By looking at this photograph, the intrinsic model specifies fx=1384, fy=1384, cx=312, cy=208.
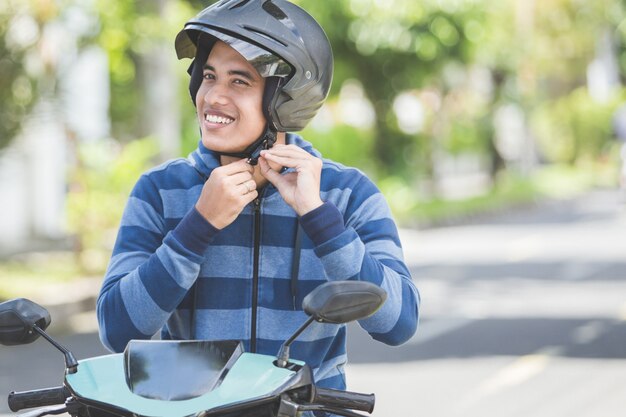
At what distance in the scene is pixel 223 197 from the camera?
2.75m

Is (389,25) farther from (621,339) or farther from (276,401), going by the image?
(276,401)

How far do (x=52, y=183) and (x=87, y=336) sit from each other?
9.47 m

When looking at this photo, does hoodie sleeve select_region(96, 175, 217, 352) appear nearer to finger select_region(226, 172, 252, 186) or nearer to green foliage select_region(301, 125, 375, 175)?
finger select_region(226, 172, 252, 186)

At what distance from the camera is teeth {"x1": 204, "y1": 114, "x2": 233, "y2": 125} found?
2.99 meters

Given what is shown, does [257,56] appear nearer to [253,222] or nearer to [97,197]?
[253,222]

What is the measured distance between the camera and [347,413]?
2.59m

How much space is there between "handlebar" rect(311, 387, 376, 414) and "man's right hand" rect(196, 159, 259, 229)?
1.36ft

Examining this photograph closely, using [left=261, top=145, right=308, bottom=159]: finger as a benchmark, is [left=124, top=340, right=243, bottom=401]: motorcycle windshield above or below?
below

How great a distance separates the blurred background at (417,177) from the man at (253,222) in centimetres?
519

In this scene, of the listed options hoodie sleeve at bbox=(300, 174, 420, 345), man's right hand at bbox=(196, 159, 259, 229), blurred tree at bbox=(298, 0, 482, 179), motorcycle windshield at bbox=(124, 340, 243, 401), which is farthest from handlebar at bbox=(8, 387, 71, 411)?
blurred tree at bbox=(298, 0, 482, 179)

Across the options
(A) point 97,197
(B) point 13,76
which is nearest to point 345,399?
(B) point 13,76

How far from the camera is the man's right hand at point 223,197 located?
2748 millimetres

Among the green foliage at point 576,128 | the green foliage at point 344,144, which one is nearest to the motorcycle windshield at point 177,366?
the green foliage at point 344,144

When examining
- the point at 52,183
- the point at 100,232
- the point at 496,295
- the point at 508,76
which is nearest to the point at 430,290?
the point at 496,295
